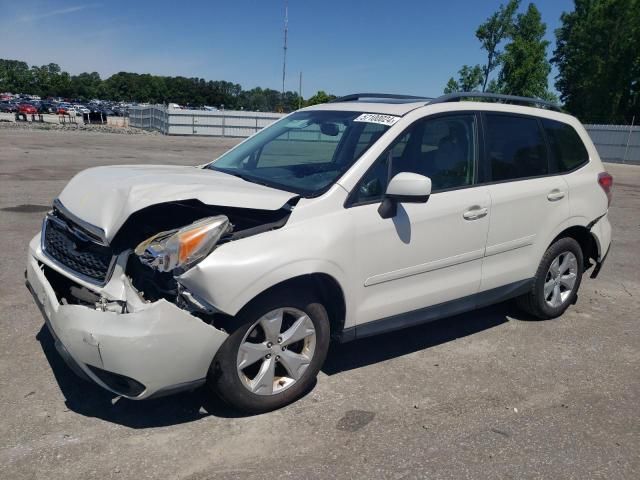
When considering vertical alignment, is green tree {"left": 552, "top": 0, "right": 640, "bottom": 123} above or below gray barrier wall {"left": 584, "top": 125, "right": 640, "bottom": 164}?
above

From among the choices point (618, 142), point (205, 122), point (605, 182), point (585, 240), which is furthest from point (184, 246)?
point (205, 122)

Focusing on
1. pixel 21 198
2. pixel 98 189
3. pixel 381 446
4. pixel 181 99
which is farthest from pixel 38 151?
pixel 181 99

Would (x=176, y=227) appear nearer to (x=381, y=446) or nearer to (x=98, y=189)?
(x=98, y=189)

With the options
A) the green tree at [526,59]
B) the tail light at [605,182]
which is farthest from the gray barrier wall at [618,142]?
the tail light at [605,182]

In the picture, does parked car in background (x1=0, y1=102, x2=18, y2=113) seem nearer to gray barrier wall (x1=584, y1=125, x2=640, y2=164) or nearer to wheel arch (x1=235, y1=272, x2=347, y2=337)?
gray barrier wall (x1=584, y1=125, x2=640, y2=164)

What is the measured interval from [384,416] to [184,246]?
1536 mm

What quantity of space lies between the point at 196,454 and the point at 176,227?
1.24m

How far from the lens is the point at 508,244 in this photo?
433 cm

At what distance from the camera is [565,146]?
16.0ft

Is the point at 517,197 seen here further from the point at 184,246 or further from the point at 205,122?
the point at 205,122

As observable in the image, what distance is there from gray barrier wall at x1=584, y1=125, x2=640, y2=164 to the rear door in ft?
94.0

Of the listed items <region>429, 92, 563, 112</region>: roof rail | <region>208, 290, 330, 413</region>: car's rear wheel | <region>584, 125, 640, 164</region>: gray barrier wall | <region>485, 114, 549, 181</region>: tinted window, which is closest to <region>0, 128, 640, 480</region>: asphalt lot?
<region>208, 290, 330, 413</region>: car's rear wheel

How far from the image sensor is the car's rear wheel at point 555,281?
187 inches

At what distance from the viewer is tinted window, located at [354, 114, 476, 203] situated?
3572 mm
